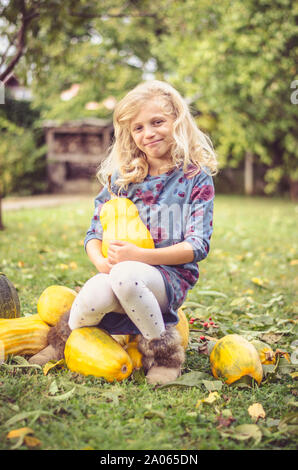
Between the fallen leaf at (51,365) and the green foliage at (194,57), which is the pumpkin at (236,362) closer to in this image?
the fallen leaf at (51,365)

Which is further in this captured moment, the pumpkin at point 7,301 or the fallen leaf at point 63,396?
the pumpkin at point 7,301

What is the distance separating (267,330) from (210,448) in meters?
1.56

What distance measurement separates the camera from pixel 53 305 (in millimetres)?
2561

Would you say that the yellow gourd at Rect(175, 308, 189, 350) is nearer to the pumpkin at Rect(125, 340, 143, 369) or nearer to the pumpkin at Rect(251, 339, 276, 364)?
the pumpkin at Rect(125, 340, 143, 369)

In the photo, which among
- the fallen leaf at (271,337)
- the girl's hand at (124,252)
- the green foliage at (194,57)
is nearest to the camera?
the girl's hand at (124,252)

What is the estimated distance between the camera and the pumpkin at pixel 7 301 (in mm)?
2571

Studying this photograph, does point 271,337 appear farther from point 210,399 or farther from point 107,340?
point 107,340

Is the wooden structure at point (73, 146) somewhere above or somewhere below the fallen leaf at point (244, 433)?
above

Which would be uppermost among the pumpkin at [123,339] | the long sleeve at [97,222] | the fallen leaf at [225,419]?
the long sleeve at [97,222]

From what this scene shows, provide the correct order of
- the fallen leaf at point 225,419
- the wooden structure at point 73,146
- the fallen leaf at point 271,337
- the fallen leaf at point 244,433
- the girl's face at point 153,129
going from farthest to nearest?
the wooden structure at point 73,146 < the fallen leaf at point 271,337 < the girl's face at point 153,129 < the fallen leaf at point 225,419 < the fallen leaf at point 244,433

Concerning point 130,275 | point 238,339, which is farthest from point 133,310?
point 238,339

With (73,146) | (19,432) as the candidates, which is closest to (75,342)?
(19,432)

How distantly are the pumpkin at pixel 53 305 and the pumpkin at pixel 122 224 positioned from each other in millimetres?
375

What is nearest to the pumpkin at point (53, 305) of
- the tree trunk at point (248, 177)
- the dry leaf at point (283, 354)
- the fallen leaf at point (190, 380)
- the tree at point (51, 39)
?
the fallen leaf at point (190, 380)
